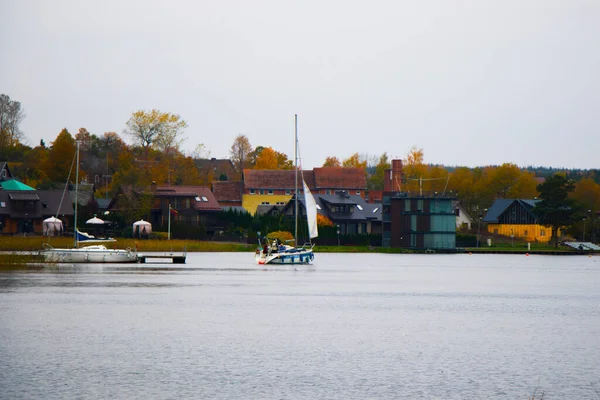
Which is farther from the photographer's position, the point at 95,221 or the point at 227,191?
→ the point at 227,191

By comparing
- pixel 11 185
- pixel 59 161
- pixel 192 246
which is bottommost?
pixel 192 246

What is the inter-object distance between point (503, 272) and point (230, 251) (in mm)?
48931

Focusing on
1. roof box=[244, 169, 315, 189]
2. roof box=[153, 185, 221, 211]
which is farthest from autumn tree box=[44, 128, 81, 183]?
roof box=[244, 169, 315, 189]

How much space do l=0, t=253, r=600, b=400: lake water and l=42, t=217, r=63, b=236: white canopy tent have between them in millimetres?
57029

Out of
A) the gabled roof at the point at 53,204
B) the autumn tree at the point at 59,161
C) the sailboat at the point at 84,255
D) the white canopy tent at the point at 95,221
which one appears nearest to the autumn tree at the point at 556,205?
the white canopy tent at the point at 95,221

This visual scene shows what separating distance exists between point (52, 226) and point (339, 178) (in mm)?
75939

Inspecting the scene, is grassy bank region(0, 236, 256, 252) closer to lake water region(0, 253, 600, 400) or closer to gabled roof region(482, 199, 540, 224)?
lake water region(0, 253, 600, 400)

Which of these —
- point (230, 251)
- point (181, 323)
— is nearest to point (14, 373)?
point (181, 323)

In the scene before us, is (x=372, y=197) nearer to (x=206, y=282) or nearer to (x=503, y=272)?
(x=503, y=272)

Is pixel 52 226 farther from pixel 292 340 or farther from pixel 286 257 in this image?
pixel 292 340

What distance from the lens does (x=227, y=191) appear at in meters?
186

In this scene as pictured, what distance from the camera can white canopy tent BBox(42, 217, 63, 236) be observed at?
424ft

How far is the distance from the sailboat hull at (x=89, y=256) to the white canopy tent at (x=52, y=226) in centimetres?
3288

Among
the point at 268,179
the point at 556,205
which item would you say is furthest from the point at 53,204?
the point at 556,205
